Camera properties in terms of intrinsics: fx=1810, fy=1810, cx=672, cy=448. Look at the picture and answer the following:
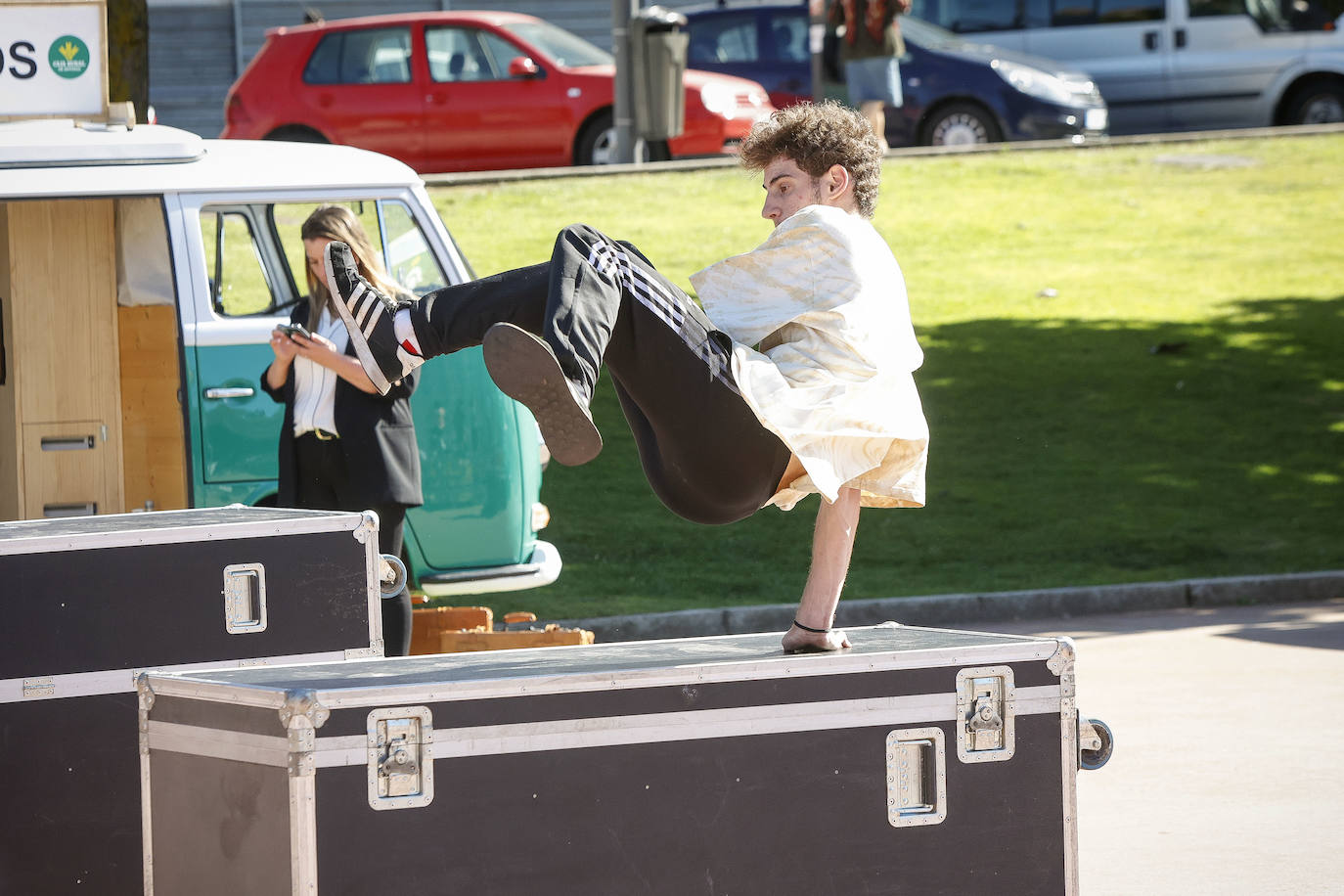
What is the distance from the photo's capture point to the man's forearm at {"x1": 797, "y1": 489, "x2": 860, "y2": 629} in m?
4.68

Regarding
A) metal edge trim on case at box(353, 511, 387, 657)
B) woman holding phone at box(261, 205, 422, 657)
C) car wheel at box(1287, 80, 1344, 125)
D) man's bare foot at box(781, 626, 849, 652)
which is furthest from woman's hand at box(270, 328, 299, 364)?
car wheel at box(1287, 80, 1344, 125)

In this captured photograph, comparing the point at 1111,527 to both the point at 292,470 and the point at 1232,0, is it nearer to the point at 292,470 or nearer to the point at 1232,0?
the point at 292,470

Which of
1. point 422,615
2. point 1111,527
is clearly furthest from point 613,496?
point 422,615

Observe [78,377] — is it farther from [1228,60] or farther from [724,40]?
[1228,60]

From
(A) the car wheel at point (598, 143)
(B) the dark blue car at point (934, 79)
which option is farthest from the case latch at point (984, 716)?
(B) the dark blue car at point (934, 79)

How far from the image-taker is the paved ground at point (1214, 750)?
5773mm

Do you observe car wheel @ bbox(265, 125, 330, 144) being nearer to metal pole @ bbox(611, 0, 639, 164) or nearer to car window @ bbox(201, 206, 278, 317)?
metal pole @ bbox(611, 0, 639, 164)

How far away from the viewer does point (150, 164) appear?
25.8 ft

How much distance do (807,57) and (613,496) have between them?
28.4 feet

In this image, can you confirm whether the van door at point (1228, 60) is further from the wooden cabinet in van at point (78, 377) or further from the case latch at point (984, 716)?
the case latch at point (984, 716)

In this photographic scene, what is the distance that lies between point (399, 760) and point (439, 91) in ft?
45.8

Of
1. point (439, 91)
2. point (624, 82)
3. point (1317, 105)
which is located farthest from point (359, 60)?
point (1317, 105)

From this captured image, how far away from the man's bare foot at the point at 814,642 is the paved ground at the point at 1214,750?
1.57 m

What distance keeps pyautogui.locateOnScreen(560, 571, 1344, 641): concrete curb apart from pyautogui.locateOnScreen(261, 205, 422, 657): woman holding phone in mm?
2492
